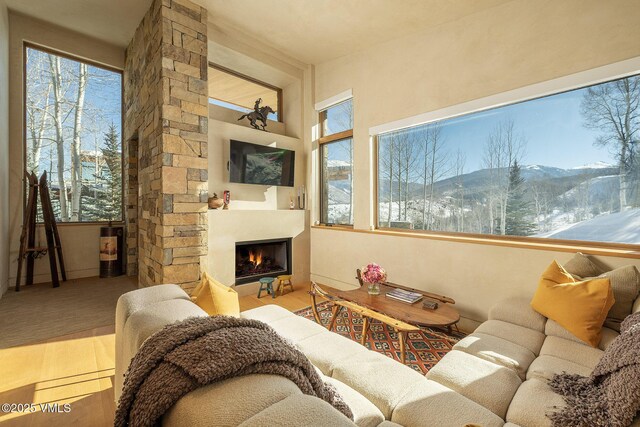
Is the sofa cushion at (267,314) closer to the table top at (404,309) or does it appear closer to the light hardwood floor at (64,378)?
the table top at (404,309)

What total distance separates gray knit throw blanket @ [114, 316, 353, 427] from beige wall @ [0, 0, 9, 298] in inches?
169

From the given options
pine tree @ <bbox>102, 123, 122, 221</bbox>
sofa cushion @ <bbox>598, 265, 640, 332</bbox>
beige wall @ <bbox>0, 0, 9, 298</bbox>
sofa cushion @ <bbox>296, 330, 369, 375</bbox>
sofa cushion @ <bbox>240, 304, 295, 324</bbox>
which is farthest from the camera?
pine tree @ <bbox>102, 123, 122, 221</bbox>

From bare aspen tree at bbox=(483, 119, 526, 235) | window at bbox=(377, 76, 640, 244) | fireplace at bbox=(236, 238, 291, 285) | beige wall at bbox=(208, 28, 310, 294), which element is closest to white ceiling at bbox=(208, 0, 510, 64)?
beige wall at bbox=(208, 28, 310, 294)

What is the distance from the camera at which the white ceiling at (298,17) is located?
3.14 m

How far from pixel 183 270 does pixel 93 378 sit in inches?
50.4

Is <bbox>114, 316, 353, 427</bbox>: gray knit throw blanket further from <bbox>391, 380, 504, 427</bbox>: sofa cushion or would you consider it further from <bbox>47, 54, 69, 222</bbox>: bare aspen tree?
<bbox>47, 54, 69, 222</bbox>: bare aspen tree

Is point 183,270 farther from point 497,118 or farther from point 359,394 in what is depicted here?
point 497,118

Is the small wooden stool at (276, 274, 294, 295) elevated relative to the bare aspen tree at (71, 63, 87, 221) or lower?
lower

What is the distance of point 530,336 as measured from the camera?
1936 mm

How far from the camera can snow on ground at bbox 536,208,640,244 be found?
2.29 meters

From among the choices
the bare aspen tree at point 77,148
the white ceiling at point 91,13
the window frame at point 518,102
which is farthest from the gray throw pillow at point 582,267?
the bare aspen tree at point 77,148

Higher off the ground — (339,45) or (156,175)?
(339,45)

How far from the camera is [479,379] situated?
1433 mm

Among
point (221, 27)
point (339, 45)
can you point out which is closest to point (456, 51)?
point (339, 45)
